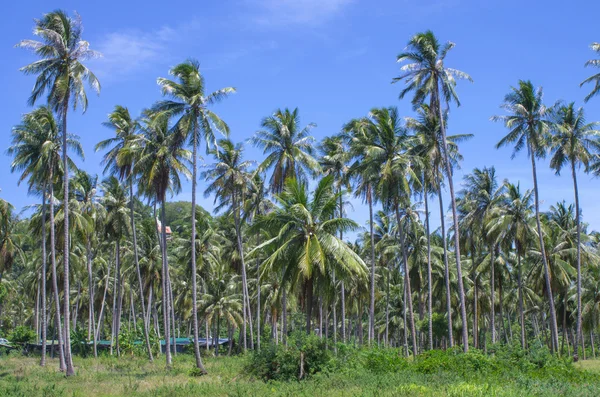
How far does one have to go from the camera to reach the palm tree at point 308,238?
23741mm

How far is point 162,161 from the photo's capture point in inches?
1339

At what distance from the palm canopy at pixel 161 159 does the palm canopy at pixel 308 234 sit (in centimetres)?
1024

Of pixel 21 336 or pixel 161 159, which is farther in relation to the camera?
pixel 21 336

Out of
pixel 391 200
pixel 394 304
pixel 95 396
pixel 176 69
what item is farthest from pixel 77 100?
pixel 394 304

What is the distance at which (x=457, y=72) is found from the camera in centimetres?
3412

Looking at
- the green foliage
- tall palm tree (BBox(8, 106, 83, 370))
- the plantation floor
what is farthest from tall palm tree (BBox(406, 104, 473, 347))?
the green foliage

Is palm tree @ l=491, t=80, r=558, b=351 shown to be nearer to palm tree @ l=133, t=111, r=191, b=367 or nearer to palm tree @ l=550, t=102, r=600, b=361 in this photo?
palm tree @ l=550, t=102, r=600, b=361

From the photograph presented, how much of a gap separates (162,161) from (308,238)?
Result: 13.5 m

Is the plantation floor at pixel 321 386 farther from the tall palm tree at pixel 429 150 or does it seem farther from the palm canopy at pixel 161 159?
the tall palm tree at pixel 429 150

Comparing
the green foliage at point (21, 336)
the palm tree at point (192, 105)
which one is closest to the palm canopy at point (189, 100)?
the palm tree at point (192, 105)

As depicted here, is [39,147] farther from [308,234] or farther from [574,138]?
[574,138]

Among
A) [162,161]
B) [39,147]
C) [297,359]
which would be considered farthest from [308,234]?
[39,147]

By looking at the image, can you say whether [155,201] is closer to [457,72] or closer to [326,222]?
[326,222]

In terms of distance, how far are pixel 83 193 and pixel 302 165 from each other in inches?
669
